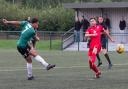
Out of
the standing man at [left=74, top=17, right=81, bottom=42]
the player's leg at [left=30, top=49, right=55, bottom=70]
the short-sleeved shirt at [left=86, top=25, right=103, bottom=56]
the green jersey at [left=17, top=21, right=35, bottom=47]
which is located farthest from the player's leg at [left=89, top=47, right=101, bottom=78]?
the standing man at [left=74, top=17, right=81, bottom=42]

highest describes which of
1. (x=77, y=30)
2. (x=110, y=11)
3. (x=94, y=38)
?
(x=94, y=38)

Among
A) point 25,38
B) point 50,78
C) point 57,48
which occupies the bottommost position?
point 57,48

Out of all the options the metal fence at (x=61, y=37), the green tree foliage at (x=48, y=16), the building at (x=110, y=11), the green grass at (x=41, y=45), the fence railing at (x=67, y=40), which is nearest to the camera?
the metal fence at (x=61, y=37)

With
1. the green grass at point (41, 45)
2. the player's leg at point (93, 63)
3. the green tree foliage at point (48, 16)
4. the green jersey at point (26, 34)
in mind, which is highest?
the green jersey at point (26, 34)

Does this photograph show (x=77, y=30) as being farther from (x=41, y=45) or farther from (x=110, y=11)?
(x=110, y=11)

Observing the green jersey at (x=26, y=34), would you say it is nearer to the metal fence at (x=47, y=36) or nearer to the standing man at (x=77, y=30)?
the standing man at (x=77, y=30)

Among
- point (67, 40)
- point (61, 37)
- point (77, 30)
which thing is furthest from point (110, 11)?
point (67, 40)

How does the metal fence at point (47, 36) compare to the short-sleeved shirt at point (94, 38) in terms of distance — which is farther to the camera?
the metal fence at point (47, 36)

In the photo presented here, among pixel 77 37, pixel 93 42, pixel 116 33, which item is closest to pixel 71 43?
pixel 77 37

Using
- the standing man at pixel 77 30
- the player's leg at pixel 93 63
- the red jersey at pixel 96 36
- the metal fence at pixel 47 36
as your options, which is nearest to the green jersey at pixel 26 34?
the player's leg at pixel 93 63

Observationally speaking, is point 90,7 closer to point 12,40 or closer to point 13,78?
point 12,40

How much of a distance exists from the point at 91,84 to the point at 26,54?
2554 millimetres

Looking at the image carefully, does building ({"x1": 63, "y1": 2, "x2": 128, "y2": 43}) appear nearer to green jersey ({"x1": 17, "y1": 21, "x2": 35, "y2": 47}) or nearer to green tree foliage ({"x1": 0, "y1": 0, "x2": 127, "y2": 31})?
green tree foliage ({"x1": 0, "y1": 0, "x2": 127, "y2": 31})

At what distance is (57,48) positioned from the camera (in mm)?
39344
